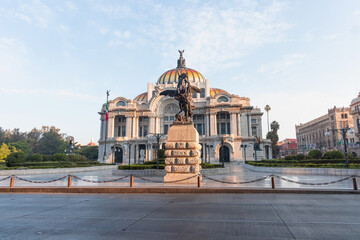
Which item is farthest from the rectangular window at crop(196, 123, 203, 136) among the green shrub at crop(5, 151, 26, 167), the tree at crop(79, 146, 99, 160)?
the green shrub at crop(5, 151, 26, 167)

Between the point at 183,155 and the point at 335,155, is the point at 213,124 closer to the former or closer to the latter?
the point at 335,155

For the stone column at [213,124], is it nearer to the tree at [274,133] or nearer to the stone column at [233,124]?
the stone column at [233,124]

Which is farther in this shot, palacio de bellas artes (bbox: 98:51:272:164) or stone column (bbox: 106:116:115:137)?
stone column (bbox: 106:116:115:137)

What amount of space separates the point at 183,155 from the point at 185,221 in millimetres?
8896

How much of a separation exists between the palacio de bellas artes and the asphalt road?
49425mm

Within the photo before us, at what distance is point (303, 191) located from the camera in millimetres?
11758

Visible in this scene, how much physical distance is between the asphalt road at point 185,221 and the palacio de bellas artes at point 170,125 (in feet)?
162

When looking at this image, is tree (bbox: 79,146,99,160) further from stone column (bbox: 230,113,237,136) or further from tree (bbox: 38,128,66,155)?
stone column (bbox: 230,113,237,136)

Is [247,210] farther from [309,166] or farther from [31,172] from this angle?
[31,172]

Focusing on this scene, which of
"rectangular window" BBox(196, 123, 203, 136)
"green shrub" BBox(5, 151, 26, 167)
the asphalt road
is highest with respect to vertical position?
"rectangular window" BBox(196, 123, 203, 136)

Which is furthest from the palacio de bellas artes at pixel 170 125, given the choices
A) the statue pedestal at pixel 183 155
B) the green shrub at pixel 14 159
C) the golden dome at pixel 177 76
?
the statue pedestal at pixel 183 155

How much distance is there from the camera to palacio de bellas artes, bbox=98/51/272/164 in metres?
59.3

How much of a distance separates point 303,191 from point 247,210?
549 centimetres

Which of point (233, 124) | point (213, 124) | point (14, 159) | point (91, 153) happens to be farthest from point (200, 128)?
point (14, 159)
